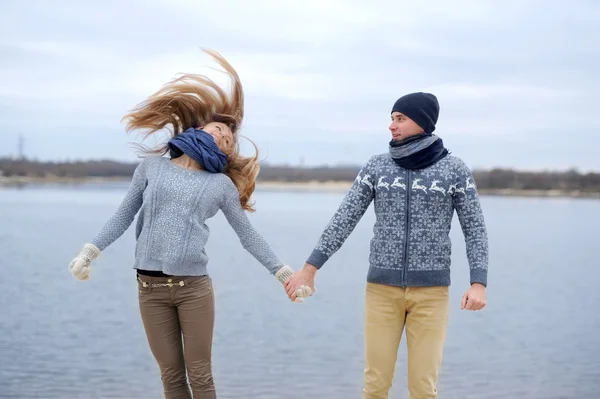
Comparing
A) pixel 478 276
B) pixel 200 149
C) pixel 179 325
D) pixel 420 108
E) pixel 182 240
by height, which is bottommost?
pixel 179 325

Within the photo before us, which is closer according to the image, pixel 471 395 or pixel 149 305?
pixel 149 305

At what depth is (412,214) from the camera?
407cm

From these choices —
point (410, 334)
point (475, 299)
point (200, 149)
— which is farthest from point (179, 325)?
point (475, 299)

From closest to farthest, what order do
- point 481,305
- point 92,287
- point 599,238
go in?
point 481,305
point 92,287
point 599,238

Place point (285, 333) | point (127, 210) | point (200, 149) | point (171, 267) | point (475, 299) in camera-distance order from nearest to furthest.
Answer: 1. point (475, 299)
2. point (171, 267)
3. point (200, 149)
4. point (127, 210)
5. point (285, 333)

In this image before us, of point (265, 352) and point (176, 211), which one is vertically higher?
point (176, 211)

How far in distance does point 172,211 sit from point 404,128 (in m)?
1.25

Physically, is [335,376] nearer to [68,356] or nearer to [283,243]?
[68,356]

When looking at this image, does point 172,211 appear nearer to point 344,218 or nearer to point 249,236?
point 249,236

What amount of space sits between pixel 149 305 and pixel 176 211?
501 mm

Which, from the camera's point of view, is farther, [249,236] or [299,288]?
[249,236]

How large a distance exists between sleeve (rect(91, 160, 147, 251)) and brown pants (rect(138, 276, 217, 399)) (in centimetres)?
30

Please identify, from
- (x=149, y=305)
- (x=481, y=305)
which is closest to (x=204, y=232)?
(x=149, y=305)

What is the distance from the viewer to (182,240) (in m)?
4.16
